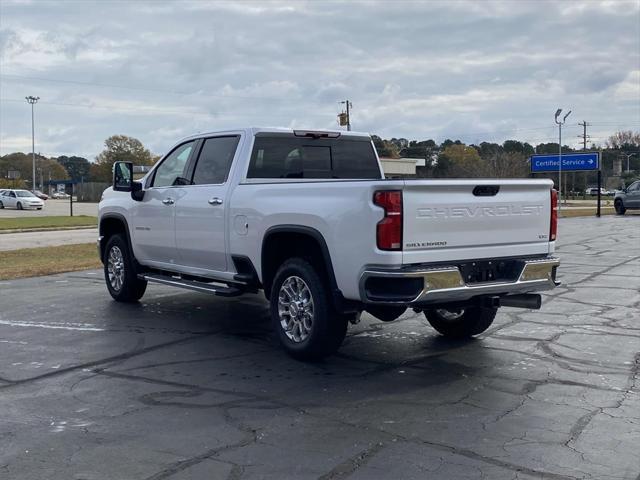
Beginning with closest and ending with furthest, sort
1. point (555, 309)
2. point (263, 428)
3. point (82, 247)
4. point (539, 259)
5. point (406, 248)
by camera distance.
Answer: point (263, 428) → point (406, 248) → point (539, 259) → point (555, 309) → point (82, 247)

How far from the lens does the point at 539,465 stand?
4.16 meters

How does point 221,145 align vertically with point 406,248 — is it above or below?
above

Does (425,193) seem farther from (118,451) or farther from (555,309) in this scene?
(555,309)

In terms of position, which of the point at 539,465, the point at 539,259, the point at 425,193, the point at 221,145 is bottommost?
the point at 539,465

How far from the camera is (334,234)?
19.8 feet

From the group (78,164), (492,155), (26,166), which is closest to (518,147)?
(492,155)

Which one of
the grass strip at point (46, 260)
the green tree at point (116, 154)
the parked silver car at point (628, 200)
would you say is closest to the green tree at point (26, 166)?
the green tree at point (116, 154)

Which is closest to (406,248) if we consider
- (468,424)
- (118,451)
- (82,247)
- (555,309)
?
(468,424)

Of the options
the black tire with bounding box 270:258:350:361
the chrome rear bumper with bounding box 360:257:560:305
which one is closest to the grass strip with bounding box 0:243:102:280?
the black tire with bounding box 270:258:350:361

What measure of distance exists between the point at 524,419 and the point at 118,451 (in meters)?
2.65

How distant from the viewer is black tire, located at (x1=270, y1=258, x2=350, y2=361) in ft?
20.5

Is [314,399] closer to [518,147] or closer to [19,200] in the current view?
[19,200]

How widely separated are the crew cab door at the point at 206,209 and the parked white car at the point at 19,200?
48954mm

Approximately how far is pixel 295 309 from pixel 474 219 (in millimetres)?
1764
